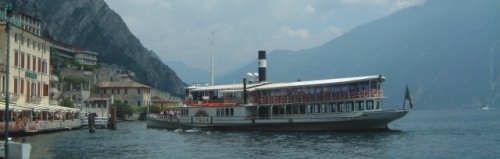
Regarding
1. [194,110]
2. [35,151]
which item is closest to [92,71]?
[194,110]

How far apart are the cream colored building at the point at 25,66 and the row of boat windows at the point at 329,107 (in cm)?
2324

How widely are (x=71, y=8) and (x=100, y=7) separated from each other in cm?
950

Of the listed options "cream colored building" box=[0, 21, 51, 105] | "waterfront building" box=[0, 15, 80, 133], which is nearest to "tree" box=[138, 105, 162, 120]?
"waterfront building" box=[0, 15, 80, 133]

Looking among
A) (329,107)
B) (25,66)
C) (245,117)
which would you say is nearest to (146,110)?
(245,117)

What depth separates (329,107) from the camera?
2381 inches

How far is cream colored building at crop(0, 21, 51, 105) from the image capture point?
55219 mm

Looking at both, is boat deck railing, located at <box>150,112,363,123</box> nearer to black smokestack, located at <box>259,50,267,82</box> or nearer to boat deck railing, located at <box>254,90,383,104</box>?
boat deck railing, located at <box>254,90,383,104</box>

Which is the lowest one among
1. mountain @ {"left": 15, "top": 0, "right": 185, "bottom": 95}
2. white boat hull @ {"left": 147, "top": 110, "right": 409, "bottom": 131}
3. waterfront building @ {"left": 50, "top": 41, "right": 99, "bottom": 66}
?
white boat hull @ {"left": 147, "top": 110, "right": 409, "bottom": 131}

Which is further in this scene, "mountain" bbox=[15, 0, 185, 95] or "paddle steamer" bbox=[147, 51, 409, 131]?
"mountain" bbox=[15, 0, 185, 95]

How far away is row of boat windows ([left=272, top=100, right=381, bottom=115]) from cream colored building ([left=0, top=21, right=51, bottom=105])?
23.2 meters

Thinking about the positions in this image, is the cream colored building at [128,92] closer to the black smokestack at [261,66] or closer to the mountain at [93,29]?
the mountain at [93,29]

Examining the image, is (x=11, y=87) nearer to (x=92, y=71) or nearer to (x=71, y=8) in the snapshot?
(x=92, y=71)

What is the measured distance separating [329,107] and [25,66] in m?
28.1

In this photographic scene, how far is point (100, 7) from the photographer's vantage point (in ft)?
639
